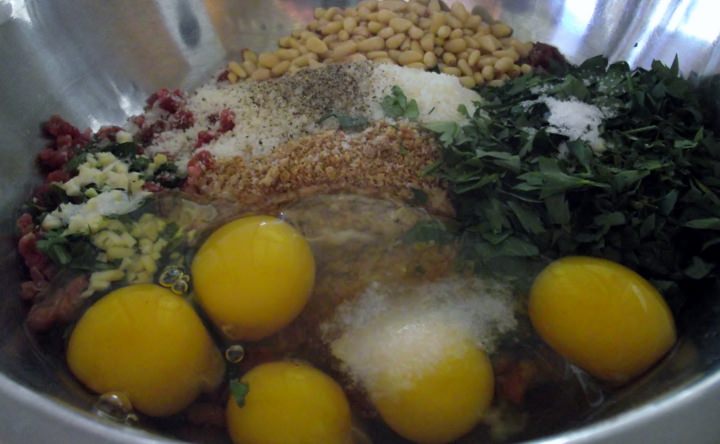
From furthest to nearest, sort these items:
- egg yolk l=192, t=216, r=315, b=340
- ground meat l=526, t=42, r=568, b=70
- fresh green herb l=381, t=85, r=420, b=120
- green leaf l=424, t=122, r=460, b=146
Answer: ground meat l=526, t=42, r=568, b=70 → fresh green herb l=381, t=85, r=420, b=120 → green leaf l=424, t=122, r=460, b=146 → egg yolk l=192, t=216, r=315, b=340

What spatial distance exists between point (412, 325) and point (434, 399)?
13cm

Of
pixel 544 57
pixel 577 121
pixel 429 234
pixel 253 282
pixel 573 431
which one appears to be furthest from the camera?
pixel 544 57

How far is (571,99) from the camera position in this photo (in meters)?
1.27

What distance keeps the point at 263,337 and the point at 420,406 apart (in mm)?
277

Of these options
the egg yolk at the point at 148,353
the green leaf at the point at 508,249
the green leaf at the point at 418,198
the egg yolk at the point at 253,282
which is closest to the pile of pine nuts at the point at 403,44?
the green leaf at the point at 418,198

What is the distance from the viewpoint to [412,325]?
97 cm

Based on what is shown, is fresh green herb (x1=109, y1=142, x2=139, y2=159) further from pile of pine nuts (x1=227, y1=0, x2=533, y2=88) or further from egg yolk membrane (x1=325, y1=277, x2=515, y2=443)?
egg yolk membrane (x1=325, y1=277, x2=515, y2=443)

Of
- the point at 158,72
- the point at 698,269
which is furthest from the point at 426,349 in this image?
the point at 158,72

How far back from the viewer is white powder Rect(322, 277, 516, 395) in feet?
3.03

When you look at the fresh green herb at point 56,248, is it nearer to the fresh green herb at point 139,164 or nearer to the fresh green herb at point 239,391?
the fresh green herb at point 139,164

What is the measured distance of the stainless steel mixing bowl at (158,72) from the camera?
0.67 meters

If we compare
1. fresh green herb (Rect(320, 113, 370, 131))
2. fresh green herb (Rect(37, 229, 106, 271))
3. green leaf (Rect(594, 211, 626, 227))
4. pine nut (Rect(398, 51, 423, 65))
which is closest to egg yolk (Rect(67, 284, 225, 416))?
fresh green herb (Rect(37, 229, 106, 271))

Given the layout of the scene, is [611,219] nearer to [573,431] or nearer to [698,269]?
[698,269]

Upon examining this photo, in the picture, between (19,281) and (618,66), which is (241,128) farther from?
(618,66)
